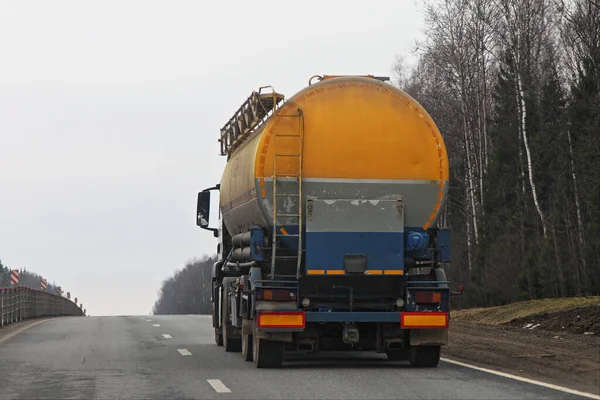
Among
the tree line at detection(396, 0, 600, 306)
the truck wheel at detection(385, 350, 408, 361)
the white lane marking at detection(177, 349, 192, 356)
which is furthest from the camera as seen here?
the tree line at detection(396, 0, 600, 306)

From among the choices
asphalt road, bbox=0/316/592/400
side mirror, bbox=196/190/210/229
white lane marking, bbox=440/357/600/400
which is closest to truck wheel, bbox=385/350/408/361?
asphalt road, bbox=0/316/592/400

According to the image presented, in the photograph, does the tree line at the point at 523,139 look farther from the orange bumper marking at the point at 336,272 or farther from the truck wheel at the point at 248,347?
the orange bumper marking at the point at 336,272

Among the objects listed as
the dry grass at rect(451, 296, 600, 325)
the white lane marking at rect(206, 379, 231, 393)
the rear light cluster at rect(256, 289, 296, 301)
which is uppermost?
the dry grass at rect(451, 296, 600, 325)

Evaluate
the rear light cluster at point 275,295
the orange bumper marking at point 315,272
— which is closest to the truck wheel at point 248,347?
the rear light cluster at point 275,295

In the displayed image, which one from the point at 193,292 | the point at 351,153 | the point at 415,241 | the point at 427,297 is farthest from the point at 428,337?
the point at 193,292

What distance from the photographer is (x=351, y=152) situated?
14.2 metres

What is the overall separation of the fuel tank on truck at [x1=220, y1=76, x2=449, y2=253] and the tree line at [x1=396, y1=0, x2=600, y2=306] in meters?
20.2

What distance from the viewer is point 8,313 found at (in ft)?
101

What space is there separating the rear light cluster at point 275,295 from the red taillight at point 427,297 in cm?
165

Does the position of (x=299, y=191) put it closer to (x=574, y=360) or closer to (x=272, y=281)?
(x=272, y=281)

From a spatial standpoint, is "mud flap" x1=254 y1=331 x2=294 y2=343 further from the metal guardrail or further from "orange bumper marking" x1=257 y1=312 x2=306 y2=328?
the metal guardrail

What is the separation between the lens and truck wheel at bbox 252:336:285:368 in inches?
559

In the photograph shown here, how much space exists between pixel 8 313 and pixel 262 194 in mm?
18635

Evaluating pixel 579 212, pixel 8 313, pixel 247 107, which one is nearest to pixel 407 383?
pixel 247 107
